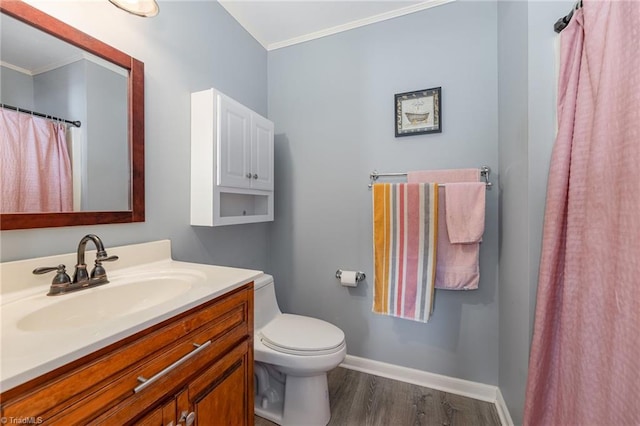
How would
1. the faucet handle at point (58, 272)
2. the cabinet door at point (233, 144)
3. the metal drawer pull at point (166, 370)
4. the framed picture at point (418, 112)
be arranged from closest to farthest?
1. the metal drawer pull at point (166, 370)
2. the faucet handle at point (58, 272)
3. the cabinet door at point (233, 144)
4. the framed picture at point (418, 112)

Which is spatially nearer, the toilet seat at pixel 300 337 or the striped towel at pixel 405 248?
the toilet seat at pixel 300 337

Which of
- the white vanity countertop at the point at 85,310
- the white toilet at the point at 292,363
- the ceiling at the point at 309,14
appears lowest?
the white toilet at the point at 292,363

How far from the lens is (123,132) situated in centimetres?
109

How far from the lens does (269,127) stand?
1.76m

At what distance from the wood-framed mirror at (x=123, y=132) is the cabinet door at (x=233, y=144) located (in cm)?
35

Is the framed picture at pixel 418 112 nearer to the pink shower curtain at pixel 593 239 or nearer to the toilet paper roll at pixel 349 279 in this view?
the pink shower curtain at pixel 593 239

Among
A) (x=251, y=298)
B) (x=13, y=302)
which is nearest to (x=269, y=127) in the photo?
(x=251, y=298)

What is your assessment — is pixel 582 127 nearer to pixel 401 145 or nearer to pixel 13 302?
pixel 401 145

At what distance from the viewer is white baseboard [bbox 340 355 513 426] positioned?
59.2 inches

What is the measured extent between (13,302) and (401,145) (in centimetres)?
185

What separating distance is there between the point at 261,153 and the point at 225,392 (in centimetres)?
129

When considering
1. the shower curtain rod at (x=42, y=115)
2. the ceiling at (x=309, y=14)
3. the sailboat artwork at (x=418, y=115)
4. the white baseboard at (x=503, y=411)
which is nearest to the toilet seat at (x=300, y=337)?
the white baseboard at (x=503, y=411)

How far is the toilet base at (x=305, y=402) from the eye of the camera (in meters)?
1.32

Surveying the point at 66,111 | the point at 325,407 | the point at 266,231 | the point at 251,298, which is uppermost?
the point at 66,111
